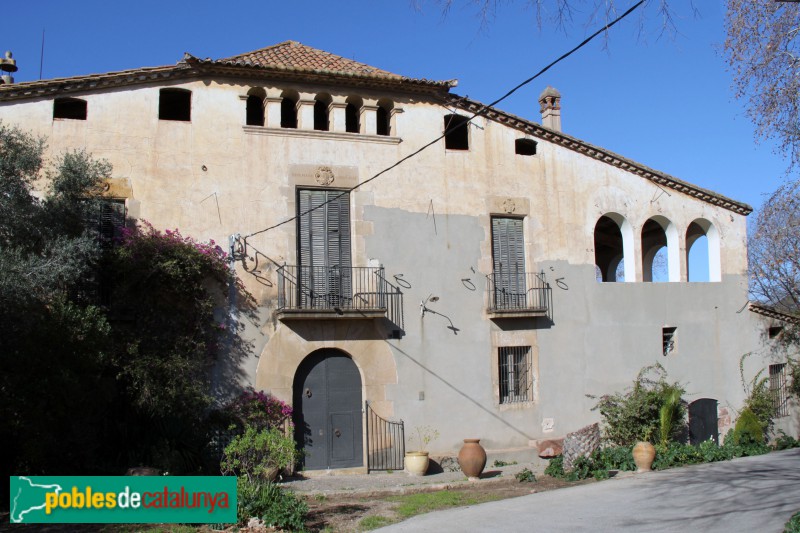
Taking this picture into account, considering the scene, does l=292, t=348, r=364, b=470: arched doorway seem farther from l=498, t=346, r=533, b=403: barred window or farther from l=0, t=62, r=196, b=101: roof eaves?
l=0, t=62, r=196, b=101: roof eaves

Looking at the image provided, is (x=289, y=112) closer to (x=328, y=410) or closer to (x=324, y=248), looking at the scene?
(x=324, y=248)

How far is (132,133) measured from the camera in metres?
15.7

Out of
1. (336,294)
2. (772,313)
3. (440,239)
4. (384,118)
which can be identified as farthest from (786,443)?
(384,118)

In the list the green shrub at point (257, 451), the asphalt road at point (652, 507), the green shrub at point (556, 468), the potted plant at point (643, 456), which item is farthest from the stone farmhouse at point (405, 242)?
the green shrub at point (257, 451)

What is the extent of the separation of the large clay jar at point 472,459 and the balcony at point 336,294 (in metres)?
3.06

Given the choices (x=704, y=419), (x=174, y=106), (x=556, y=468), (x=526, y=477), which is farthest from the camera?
(x=704, y=419)

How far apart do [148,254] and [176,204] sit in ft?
4.68

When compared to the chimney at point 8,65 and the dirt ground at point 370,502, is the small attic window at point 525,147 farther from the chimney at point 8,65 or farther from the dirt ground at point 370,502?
the chimney at point 8,65

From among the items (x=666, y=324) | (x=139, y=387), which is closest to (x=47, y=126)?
(x=139, y=387)

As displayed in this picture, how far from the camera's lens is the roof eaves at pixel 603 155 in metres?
18.4

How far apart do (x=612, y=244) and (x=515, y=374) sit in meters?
9.04

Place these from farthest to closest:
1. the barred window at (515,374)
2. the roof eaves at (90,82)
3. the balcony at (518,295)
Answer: the barred window at (515,374) → the balcony at (518,295) → the roof eaves at (90,82)

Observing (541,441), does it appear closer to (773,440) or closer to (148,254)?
(773,440)

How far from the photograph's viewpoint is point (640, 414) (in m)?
17.8
